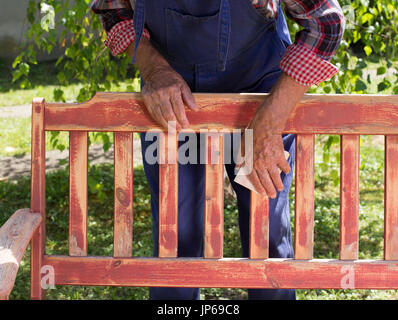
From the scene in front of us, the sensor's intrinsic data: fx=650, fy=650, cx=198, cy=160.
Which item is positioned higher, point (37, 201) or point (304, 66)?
point (304, 66)

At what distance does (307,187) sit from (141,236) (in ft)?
6.83

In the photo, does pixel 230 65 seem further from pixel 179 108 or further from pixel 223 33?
pixel 179 108

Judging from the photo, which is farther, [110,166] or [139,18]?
[110,166]

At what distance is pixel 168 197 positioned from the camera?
6.36ft

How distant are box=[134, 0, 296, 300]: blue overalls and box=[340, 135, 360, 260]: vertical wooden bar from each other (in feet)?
0.65

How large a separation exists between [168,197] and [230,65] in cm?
44

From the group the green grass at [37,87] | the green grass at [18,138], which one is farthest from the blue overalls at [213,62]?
the green grass at [37,87]

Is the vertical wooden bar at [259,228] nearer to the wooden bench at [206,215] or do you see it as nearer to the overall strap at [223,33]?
the wooden bench at [206,215]

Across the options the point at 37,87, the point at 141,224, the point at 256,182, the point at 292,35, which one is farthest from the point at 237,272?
the point at 37,87

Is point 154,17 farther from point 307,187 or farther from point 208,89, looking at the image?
point 307,187

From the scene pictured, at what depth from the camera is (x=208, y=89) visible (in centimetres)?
201

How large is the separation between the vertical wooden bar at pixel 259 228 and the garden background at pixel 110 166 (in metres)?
1.28

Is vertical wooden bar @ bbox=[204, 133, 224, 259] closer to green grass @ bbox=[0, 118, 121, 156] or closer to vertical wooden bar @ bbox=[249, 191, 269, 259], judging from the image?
vertical wooden bar @ bbox=[249, 191, 269, 259]

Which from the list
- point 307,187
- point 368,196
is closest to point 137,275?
point 307,187
